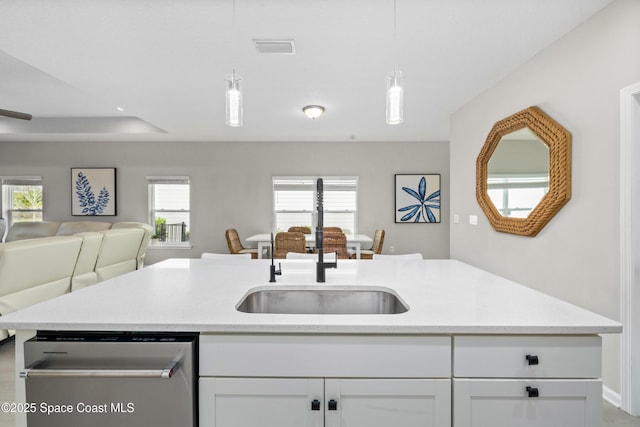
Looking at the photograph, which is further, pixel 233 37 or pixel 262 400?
pixel 233 37

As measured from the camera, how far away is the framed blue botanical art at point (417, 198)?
237 inches

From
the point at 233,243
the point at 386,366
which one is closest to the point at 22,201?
A: the point at 233,243

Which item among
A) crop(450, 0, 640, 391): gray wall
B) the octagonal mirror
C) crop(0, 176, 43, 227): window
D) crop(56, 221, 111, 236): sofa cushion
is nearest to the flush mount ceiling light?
the octagonal mirror

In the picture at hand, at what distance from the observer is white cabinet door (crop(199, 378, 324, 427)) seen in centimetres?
105

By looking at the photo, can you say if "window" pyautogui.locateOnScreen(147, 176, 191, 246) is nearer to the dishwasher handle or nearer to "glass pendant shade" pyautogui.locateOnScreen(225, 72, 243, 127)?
"glass pendant shade" pyautogui.locateOnScreen(225, 72, 243, 127)

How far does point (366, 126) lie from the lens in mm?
4941

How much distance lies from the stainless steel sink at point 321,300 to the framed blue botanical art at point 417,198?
183 inches

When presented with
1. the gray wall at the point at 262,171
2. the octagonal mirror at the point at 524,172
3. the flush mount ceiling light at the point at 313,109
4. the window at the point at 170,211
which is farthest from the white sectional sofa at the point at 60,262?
the octagonal mirror at the point at 524,172

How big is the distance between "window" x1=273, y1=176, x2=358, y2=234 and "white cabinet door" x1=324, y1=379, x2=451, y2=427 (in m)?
5.02

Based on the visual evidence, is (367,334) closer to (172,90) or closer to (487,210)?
(487,210)

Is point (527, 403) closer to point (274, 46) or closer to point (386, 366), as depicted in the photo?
point (386, 366)

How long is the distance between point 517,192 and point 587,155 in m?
0.68

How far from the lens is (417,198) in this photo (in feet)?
19.8

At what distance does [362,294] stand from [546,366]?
0.75 metres
